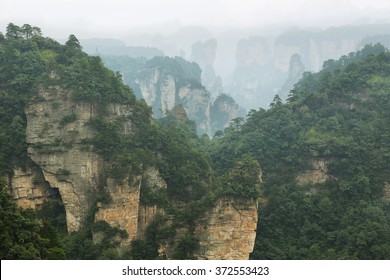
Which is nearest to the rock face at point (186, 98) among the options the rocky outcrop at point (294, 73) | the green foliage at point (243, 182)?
the rocky outcrop at point (294, 73)

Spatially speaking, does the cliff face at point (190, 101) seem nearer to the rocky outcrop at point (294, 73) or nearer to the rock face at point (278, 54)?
the rocky outcrop at point (294, 73)

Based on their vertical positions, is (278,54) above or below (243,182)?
above

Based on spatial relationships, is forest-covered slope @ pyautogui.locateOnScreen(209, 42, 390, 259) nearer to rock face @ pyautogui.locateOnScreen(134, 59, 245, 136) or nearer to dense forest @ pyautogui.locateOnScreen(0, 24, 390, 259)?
dense forest @ pyautogui.locateOnScreen(0, 24, 390, 259)

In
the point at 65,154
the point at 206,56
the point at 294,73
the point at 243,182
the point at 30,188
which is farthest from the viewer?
the point at 206,56

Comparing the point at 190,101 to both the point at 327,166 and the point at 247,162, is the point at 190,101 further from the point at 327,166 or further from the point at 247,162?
the point at 247,162

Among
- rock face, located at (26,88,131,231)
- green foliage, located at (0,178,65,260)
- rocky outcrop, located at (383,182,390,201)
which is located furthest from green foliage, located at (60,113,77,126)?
rocky outcrop, located at (383,182,390,201)

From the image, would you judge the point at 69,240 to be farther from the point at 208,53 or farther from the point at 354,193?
the point at 208,53

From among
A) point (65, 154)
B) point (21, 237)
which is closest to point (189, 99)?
point (65, 154)
